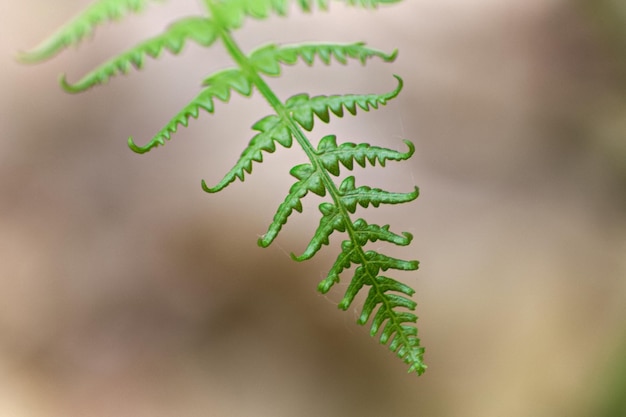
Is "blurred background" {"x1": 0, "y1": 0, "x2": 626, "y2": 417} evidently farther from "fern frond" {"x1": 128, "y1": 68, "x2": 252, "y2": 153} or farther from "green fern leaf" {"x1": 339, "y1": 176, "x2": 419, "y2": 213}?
"fern frond" {"x1": 128, "y1": 68, "x2": 252, "y2": 153}

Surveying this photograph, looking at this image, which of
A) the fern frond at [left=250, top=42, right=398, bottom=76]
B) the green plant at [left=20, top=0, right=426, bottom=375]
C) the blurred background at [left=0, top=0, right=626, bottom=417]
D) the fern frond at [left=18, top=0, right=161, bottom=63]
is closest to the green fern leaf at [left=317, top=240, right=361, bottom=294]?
the green plant at [left=20, top=0, right=426, bottom=375]

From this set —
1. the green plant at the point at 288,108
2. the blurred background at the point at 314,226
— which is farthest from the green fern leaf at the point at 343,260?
the blurred background at the point at 314,226

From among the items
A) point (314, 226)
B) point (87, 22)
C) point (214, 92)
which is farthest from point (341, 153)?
point (314, 226)

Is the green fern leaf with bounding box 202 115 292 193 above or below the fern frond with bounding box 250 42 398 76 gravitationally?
below

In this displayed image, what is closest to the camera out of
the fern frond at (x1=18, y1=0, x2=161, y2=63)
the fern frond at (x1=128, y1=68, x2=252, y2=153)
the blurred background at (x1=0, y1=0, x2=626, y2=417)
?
the fern frond at (x1=18, y1=0, x2=161, y2=63)

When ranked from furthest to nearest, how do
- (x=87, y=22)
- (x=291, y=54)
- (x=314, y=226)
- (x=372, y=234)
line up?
(x=314, y=226) → (x=372, y=234) → (x=291, y=54) → (x=87, y=22)

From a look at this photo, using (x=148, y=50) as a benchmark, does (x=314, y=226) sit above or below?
above

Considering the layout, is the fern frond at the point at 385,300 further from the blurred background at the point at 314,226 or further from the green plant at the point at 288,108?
the blurred background at the point at 314,226

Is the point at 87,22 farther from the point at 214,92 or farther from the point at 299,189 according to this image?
the point at 299,189

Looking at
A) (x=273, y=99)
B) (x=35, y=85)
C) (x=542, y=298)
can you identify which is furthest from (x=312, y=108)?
(x=35, y=85)
